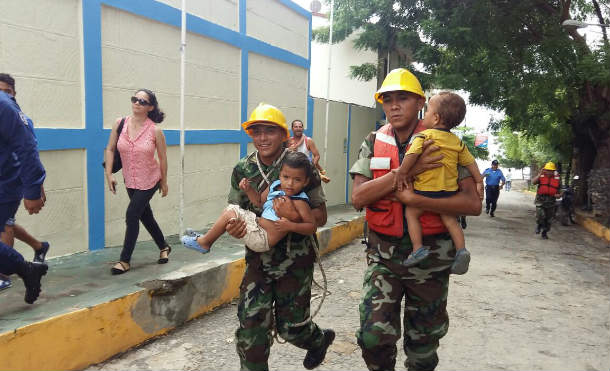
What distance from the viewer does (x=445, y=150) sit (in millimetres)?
2615

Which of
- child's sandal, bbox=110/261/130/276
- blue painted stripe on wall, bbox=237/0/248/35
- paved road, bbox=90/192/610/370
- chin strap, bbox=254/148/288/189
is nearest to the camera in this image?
chin strap, bbox=254/148/288/189

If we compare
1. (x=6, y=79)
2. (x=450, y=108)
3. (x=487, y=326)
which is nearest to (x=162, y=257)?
(x=6, y=79)

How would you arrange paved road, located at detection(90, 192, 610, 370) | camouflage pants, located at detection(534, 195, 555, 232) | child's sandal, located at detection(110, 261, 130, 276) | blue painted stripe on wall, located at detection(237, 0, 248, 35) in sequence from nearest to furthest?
paved road, located at detection(90, 192, 610, 370) < child's sandal, located at detection(110, 261, 130, 276) < blue painted stripe on wall, located at detection(237, 0, 248, 35) < camouflage pants, located at detection(534, 195, 555, 232)

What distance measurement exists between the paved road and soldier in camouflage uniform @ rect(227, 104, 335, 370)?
678mm

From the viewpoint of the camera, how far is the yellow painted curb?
10.8 metres

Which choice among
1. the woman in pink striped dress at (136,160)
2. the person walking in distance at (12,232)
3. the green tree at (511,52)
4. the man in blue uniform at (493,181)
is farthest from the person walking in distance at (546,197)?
the person walking in distance at (12,232)

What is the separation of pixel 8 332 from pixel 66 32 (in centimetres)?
302

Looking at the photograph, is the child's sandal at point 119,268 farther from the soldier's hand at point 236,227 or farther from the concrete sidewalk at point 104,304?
the soldier's hand at point 236,227

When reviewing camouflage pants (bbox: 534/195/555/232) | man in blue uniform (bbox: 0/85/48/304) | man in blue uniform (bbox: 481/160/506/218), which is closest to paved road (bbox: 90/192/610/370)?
man in blue uniform (bbox: 0/85/48/304)

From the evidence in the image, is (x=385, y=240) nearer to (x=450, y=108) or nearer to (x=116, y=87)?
(x=450, y=108)

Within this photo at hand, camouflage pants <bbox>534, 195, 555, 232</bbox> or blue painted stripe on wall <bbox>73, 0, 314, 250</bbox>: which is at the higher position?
blue painted stripe on wall <bbox>73, 0, 314, 250</bbox>

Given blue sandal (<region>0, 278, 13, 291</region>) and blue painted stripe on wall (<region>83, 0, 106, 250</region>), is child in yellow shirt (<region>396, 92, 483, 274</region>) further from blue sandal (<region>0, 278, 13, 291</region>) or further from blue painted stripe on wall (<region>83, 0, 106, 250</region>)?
blue painted stripe on wall (<region>83, 0, 106, 250</region>)

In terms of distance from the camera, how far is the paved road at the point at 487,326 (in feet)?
11.6

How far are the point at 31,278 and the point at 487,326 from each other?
11.7 ft
